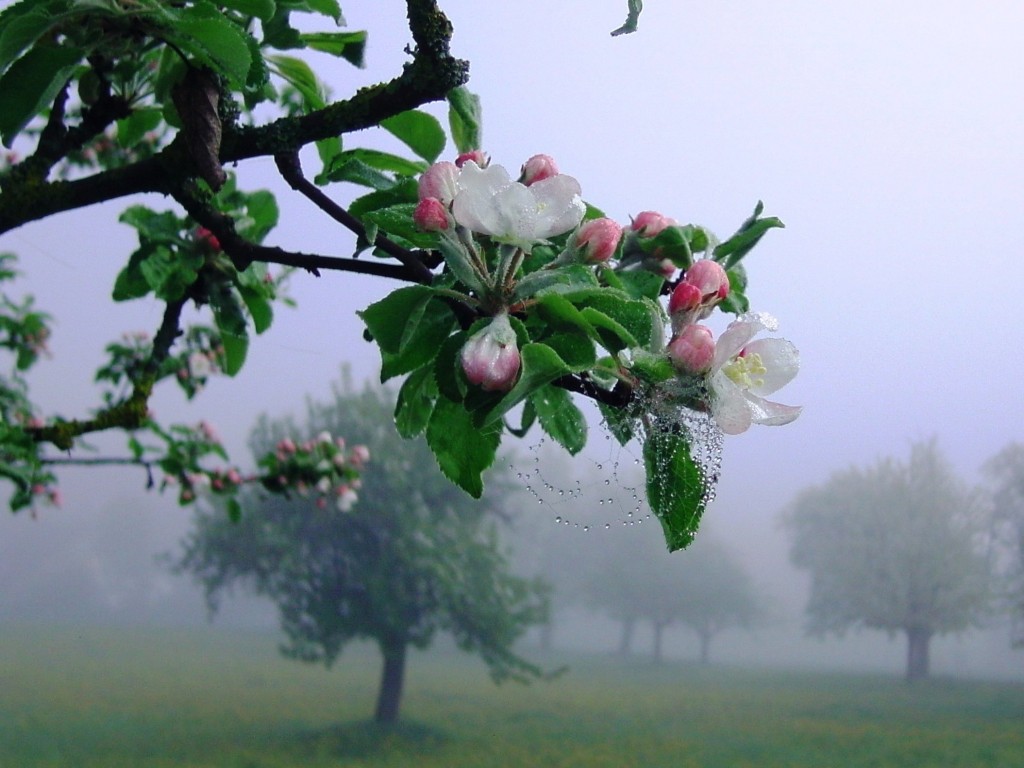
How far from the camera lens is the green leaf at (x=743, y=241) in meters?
0.46

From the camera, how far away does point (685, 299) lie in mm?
389

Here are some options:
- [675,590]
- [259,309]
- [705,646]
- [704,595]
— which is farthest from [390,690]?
[259,309]

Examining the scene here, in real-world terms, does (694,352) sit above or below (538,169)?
below

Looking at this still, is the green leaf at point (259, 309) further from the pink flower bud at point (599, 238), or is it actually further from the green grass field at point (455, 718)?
the green grass field at point (455, 718)

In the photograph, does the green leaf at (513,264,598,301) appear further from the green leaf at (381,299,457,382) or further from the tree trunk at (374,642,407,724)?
the tree trunk at (374,642,407,724)

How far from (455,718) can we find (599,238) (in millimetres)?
13278

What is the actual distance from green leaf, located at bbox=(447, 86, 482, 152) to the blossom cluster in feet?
0.25

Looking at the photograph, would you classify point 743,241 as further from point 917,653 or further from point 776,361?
point 917,653

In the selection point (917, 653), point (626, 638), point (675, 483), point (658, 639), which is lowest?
point (626, 638)

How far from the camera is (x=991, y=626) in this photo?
15.3 m

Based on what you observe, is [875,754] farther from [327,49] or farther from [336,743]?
[327,49]

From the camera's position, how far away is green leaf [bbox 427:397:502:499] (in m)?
0.42

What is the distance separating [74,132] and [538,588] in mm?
10475

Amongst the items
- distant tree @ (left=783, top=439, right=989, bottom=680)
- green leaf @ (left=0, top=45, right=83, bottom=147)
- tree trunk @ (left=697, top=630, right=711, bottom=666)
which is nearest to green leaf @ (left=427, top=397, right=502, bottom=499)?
green leaf @ (left=0, top=45, right=83, bottom=147)
